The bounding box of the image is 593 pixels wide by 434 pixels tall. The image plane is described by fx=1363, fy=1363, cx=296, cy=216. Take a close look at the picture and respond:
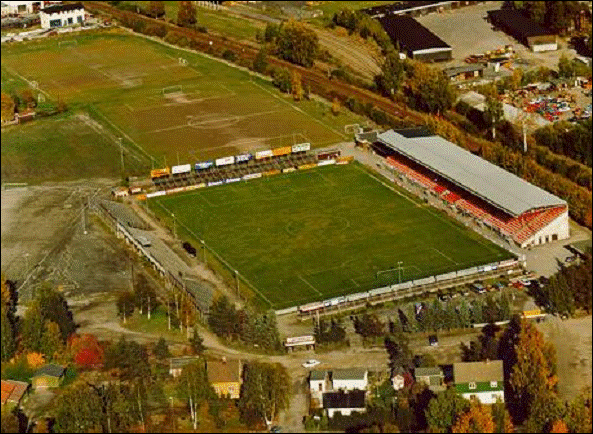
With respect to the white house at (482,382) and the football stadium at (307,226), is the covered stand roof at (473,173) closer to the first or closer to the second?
the football stadium at (307,226)

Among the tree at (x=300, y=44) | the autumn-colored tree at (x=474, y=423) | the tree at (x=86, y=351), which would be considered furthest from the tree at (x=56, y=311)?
the tree at (x=300, y=44)

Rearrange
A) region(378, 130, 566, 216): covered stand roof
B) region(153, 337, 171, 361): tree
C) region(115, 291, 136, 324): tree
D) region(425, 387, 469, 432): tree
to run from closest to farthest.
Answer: region(425, 387, 469, 432): tree < region(153, 337, 171, 361): tree < region(115, 291, 136, 324): tree < region(378, 130, 566, 216): covered stand roof

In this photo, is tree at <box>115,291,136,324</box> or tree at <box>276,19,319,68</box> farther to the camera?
tree at <box>276,19,319,68</box>

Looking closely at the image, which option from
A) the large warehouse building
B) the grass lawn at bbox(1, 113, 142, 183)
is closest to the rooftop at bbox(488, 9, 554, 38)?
the large warehouse building

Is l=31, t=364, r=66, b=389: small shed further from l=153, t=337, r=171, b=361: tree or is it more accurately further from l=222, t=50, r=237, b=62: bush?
l=222, t=50, r=237, b=62: bush

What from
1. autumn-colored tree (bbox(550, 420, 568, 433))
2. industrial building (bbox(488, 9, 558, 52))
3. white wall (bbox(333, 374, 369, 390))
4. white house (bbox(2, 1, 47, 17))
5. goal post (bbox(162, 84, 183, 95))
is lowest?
white house (bbox(2, 1, 47, 17))

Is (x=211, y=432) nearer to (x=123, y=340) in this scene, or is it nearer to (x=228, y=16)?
(x=123, y=340)

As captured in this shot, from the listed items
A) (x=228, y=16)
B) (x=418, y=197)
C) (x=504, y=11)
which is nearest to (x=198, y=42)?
(x=228, y=16)
